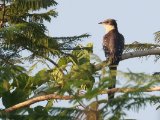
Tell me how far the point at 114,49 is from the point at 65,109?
224 inches

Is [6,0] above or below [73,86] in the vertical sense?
above

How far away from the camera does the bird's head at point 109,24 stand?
11.4 meters

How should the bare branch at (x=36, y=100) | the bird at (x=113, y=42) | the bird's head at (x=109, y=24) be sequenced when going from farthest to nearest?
the bird's head at (x=109, y=24) → the bird at (x=113, y=42) → the bare branch at (x=36, y=100)

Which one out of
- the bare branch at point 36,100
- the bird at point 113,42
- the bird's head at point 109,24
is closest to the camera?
the bare branch at point 36,100

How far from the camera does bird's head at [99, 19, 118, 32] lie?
11425mm

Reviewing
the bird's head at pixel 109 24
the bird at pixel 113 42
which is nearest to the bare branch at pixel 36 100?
the bird at pixel 113 42

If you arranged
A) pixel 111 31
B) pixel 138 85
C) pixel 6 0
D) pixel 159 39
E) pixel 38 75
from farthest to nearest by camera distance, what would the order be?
1. pixel 159 39
2. pixel 6 0
3. pixel 111 31
4. pixel 38 75
5. pixel 138 85

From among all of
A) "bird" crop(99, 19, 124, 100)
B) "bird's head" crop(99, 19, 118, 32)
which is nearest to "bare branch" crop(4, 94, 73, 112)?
"bird" crop(99, 19, 124, 100)

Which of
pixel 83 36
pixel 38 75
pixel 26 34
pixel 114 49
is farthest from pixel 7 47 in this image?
pixel 38 75

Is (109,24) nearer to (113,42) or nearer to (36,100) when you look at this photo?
(113,42)

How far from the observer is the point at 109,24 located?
11.7m

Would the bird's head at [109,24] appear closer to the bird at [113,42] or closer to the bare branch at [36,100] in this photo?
the bird at [113,42]

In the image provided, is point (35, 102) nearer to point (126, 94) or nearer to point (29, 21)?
point (126, 94)

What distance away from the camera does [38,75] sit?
6.14 meters
